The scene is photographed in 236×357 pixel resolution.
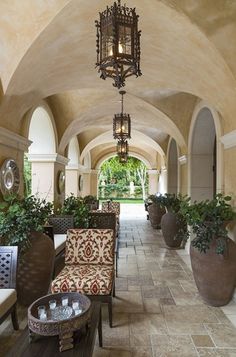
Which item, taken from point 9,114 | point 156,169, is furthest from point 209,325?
point 156,169

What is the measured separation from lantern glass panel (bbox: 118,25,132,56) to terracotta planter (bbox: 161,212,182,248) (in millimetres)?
5044

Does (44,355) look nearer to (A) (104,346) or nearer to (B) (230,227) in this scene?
(A) (104,346)

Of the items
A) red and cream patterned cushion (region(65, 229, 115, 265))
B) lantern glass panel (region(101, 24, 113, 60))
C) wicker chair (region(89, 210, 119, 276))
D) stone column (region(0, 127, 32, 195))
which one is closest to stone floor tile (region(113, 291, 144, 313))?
red and cream patterned cushion (region(65, 229, 115, 265))

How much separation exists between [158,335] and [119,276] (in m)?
1.91

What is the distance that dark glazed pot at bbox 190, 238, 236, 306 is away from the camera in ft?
11.6

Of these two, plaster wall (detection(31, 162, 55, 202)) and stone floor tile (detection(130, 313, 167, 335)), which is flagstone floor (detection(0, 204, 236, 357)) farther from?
plaster wall (detection(31, 162, 55, 202))

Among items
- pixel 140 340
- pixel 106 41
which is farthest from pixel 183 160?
pixel 106 41

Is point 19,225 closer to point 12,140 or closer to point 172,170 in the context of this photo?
point 12,140

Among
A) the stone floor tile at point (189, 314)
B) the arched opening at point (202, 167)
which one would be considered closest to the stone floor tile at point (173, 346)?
the stone floor tile at point (189, 314)

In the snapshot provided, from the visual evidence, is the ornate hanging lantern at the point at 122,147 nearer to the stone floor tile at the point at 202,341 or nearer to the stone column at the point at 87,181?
the stone floor tile at the point at 202,341

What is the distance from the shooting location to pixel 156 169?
53.5 feet

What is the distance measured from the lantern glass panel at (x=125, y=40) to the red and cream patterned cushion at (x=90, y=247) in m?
2.36

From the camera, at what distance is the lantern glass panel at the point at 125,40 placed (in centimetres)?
205

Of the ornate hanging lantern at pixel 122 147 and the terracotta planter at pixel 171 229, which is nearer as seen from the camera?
the terracotta planter at pixel 171 229
